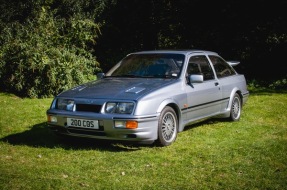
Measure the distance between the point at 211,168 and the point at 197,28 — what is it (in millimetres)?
14199

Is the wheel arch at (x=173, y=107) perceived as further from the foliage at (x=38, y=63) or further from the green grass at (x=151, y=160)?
the foliage at (x=38, y=63)

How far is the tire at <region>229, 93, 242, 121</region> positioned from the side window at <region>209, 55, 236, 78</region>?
0.55m

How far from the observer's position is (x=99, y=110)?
5.41 metres

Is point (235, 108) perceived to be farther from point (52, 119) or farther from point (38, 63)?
point (38, 63)

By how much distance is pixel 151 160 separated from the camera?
5.09m

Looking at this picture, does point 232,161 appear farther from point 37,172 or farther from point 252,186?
A: point 37,172

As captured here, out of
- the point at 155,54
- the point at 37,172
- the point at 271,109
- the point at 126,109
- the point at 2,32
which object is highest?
the point at 2,32

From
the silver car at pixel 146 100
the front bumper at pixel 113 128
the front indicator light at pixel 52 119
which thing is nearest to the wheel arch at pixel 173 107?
the silver car at pixel 146 100

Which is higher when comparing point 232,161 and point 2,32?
point 2,32

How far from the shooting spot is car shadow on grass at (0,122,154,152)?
5.82 meters

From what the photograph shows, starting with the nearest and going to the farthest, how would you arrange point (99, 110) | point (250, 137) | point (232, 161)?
point (232, 161)
point (99, 110)
point (250, 137)

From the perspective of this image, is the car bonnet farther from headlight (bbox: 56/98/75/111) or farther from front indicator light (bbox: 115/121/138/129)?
front indicator light (bbox: 115/121/138/129)

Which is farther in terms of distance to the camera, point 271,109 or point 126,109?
point 271,109

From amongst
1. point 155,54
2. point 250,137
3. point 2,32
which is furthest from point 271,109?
point 2,32
